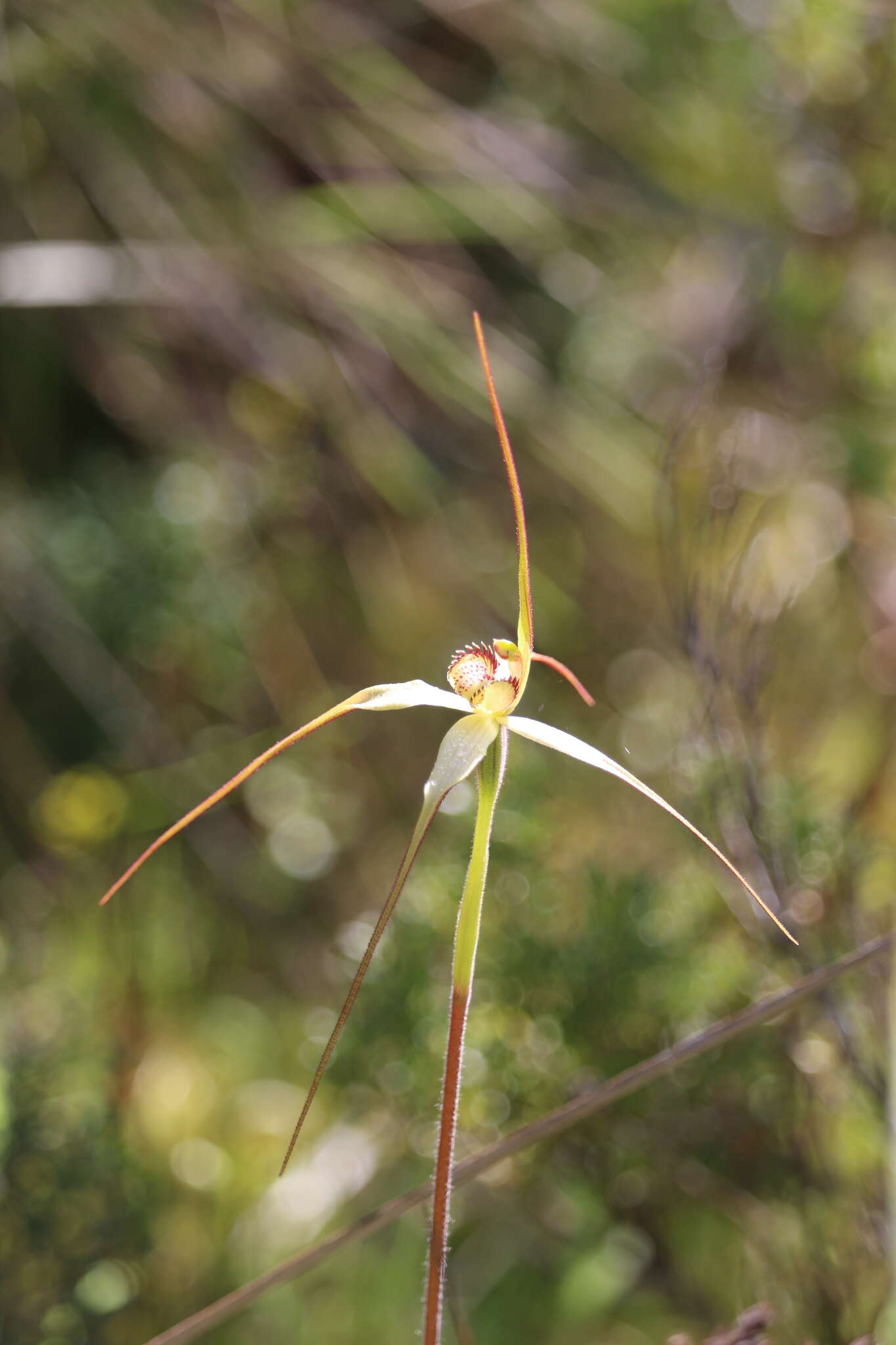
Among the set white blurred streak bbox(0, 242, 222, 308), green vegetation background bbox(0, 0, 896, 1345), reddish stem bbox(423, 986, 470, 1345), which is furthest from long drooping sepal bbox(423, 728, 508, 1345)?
white blurred streak bbox(0, 242, 222, 308)

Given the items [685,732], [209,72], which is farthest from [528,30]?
[685,732]

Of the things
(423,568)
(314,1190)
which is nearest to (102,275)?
(423,568)

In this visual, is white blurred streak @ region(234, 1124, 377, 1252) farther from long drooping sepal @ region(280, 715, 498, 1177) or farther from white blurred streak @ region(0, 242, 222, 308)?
white blurred streak @ region(0, 242, 222, 308)

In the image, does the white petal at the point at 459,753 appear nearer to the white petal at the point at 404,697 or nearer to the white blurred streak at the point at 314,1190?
the white petal at the point at 404,697

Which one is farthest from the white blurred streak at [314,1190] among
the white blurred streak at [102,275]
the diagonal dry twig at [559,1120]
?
the white blurred streak at [102,275]

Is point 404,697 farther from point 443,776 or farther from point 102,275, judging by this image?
point 102,275
